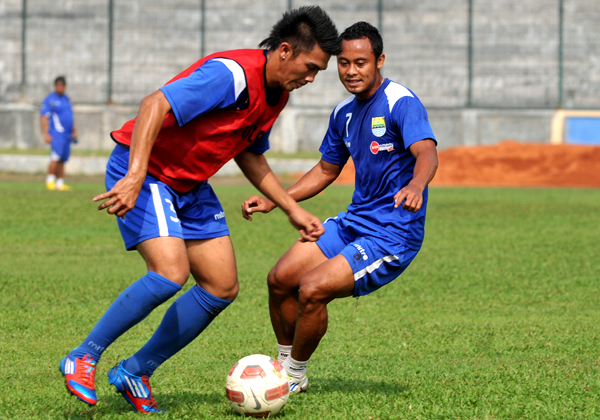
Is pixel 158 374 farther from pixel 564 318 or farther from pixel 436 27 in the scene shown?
pixel 436 27

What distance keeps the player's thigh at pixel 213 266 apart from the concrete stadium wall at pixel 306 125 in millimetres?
23262

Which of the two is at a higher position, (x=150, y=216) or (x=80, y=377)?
(x=150, y=216)

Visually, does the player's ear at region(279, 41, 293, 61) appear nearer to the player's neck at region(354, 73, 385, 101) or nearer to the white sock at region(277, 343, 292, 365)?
the player's neck at region(354, 73, 385, 101)

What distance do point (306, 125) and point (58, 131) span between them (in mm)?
11552

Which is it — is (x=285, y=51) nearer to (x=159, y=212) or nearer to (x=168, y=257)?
(x=159, y=212)

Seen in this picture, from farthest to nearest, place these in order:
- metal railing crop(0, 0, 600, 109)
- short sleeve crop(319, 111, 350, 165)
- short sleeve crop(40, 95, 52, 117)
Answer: metal railing crop(0, 0, 600, 109) < short sleeve crop(40, 95, 52, 117) < short sleeve crop(319, 111, 350, 165)

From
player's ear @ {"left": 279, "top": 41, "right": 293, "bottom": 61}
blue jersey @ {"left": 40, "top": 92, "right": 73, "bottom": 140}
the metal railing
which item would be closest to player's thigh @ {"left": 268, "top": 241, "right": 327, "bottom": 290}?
player's ear @ {"left": 279, "top": 41, "right": 293, "bottom": 61}

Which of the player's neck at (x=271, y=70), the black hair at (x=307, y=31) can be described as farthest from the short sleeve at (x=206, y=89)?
the black hair at (x=307, y=31)

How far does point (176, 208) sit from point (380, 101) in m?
1.46

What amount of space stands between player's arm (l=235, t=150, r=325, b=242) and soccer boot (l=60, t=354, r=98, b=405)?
136 cm

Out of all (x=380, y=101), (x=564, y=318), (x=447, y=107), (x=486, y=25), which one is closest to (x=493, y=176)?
(x=447, y=107)

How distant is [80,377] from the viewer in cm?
394

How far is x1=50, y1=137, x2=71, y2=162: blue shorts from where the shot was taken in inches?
694

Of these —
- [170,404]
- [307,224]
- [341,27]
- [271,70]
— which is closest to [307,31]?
[271,70]
